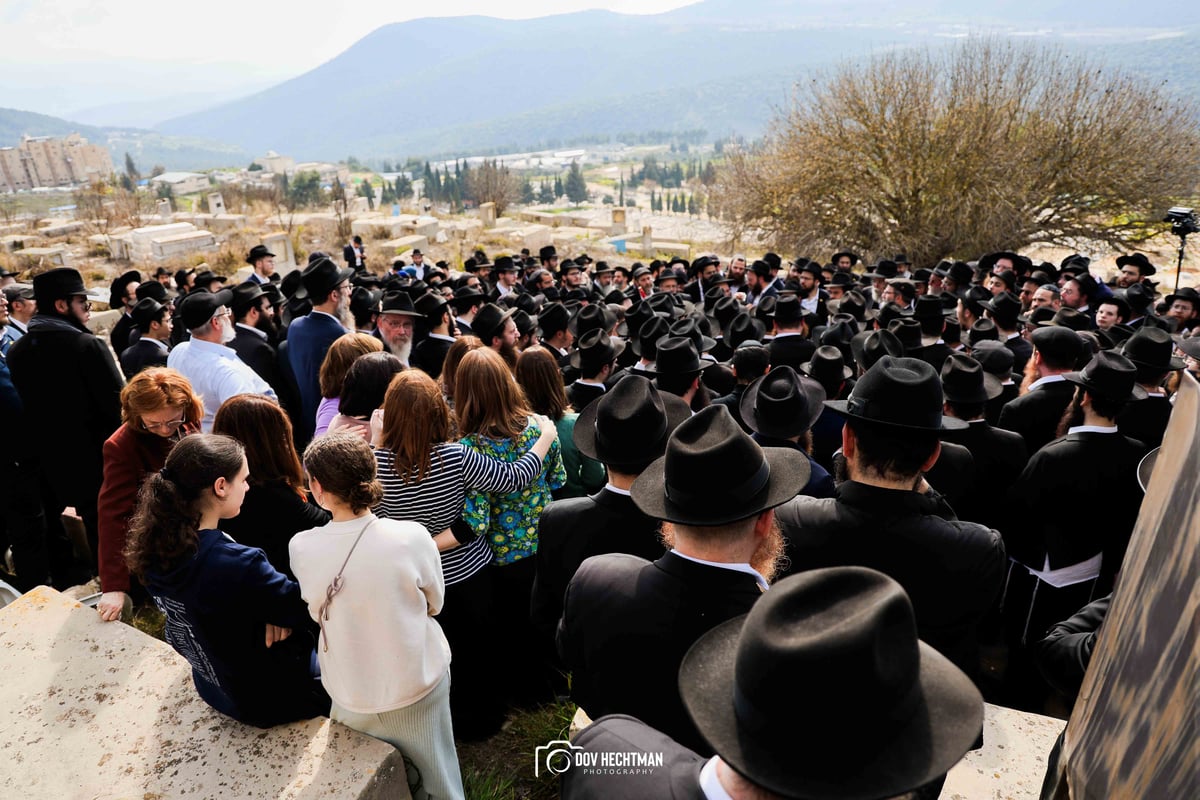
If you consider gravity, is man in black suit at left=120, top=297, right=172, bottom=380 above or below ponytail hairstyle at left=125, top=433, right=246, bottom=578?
below

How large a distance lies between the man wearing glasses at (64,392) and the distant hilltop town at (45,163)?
94.1m

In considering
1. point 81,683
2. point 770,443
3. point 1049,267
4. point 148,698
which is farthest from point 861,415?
point 1049,267

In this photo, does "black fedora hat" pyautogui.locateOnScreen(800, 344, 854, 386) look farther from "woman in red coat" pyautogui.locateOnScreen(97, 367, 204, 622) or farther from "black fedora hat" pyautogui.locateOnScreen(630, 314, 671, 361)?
"woman in red coat" pyautogui.locateOnScreen(97, 367, 204, 622)

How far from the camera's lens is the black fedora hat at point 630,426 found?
8.50 feet

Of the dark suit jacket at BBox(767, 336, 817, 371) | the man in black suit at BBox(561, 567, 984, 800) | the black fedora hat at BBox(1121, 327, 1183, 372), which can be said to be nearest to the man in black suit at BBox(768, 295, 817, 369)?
the dark suit jacket at BBox(767, 336, 817, 371)

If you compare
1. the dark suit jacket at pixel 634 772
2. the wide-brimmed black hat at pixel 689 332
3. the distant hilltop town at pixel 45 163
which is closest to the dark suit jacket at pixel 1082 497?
the wide-brimmed black hat at pixel 689 332

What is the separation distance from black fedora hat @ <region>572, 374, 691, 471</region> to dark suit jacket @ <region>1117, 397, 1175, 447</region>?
2.93 m

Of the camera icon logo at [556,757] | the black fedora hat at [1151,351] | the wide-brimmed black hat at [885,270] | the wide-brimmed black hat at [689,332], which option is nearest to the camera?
the camera icon logo at [556,757]

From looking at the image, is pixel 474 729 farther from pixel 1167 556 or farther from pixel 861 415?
pixel 1167 556

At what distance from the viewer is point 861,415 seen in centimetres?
244

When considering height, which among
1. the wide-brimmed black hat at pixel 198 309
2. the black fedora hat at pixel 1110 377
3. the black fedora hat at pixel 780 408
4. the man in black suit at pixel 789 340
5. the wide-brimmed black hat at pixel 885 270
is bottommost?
→ the wide-brimmed black hat at pixel 885 270

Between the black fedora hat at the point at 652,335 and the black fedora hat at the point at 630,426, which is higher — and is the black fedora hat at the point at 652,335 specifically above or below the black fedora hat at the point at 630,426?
below

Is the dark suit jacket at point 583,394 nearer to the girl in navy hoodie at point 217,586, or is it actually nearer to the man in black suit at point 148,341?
the girl in navy hoodie at point 217,586

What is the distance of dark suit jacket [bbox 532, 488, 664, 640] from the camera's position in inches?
103
